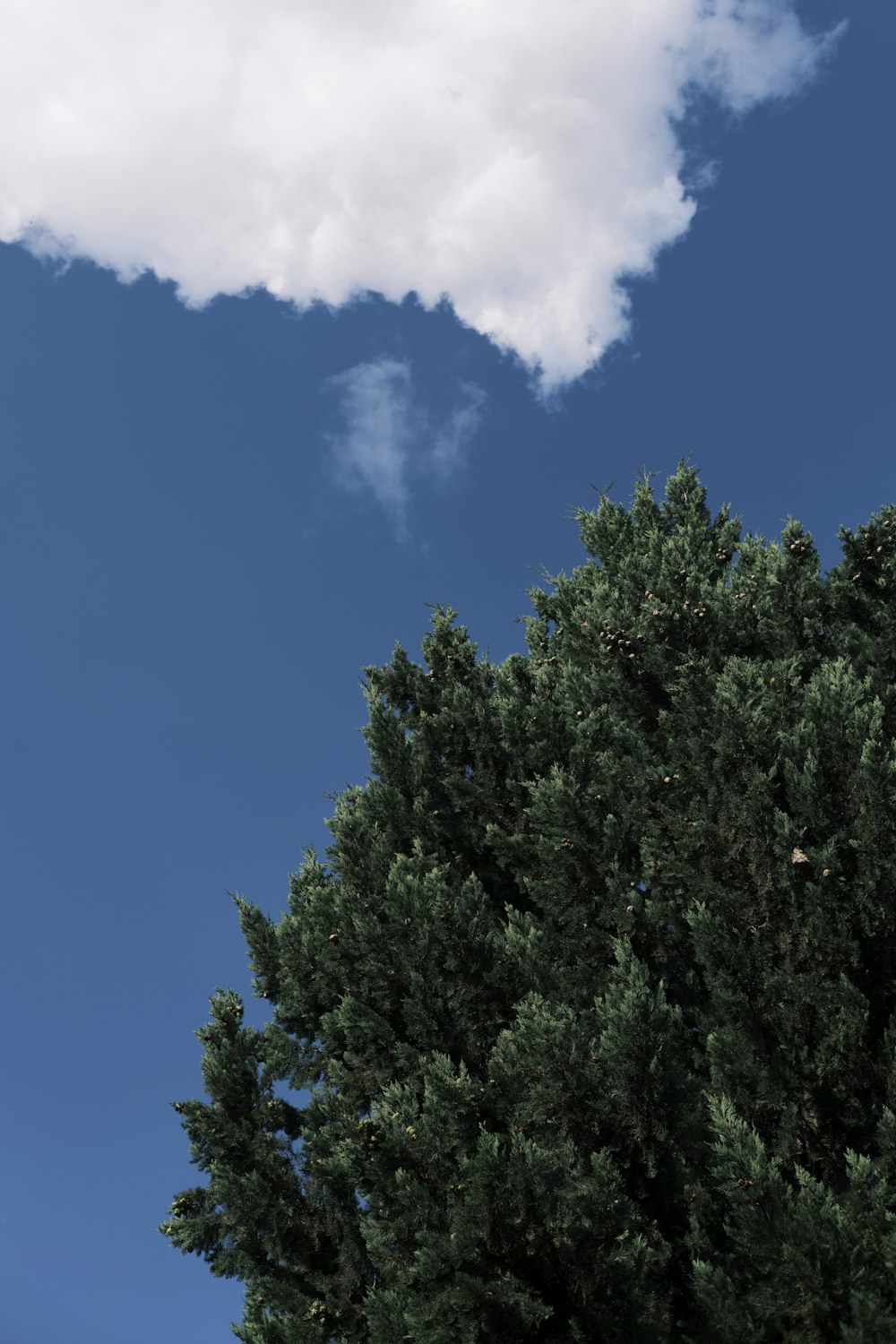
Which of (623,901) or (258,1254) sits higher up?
(623,901)

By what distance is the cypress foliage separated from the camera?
6980 mm

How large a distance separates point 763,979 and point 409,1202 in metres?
4.05

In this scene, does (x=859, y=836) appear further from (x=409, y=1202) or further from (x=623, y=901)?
(x=409, y=1202)

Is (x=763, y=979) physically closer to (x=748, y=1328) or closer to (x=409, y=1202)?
(x=748, y=1328)

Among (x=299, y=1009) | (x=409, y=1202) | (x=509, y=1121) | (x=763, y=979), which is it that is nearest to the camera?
(x=409, y=1202)

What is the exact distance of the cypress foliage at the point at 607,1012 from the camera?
6.98m

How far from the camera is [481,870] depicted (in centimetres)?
1230

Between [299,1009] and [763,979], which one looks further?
[299,1009]

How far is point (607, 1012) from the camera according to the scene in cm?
811

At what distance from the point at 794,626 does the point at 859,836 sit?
4297 millimetres

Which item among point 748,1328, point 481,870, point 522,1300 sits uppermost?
point 481,870

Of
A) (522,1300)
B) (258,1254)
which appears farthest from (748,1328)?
(258,1254)

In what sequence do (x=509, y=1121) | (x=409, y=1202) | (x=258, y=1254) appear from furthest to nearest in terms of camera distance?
(x=258, y=1254), (x=509, y=1121), (x=409, y=1202)

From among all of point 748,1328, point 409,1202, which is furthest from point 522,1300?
point 748,1328
